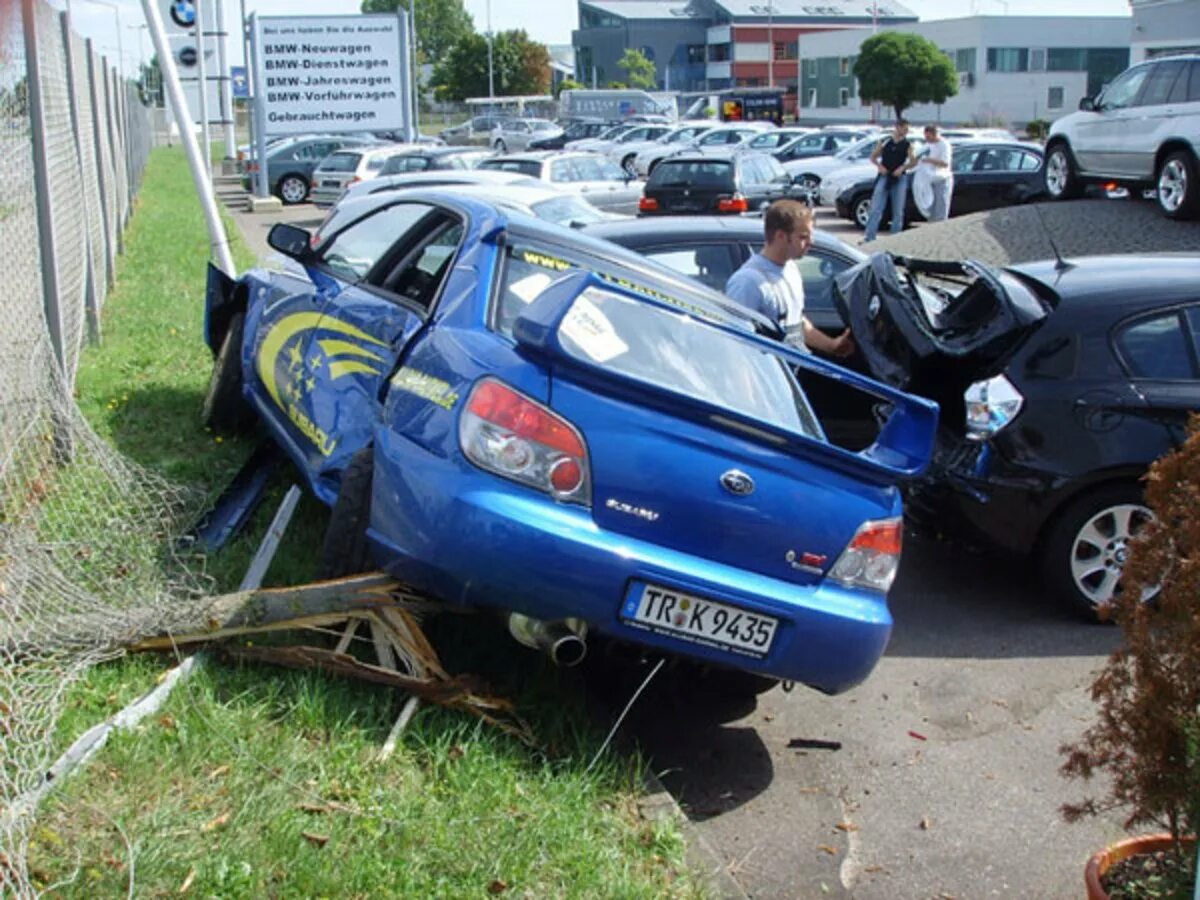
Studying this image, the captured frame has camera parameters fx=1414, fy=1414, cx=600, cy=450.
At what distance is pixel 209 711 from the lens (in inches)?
162

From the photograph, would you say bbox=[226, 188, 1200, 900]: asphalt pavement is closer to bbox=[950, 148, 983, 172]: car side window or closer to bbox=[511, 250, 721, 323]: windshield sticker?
bbox=[511, 250, 721, 323]: windshield sticker

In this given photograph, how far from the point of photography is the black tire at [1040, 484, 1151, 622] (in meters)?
6.40

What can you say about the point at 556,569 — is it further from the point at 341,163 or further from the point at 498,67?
the point at 498,67

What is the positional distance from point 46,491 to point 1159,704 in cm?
484

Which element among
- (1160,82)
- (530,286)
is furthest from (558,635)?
(1160,82)

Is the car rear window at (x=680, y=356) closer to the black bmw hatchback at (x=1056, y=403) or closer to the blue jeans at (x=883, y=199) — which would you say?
the black bmw hatchback at (x=1056, y=403)

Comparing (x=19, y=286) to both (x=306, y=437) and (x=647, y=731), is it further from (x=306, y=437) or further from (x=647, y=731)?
(x=647, y=731)

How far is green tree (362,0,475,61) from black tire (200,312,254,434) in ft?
358

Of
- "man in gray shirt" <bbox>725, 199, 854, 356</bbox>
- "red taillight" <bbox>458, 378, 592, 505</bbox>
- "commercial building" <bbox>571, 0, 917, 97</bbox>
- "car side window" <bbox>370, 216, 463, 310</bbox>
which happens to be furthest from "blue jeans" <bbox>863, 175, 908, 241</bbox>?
"commercial building" <bbox>571, 0, 917, 97</bbox>

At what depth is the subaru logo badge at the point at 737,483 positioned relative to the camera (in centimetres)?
436

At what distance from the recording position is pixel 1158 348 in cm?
654

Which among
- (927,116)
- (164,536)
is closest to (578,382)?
(164,536)

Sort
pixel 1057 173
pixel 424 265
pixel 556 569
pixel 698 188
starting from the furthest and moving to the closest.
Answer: pixel 698 188, pixel 1057 173, pixel 424 265, pixel 556 569

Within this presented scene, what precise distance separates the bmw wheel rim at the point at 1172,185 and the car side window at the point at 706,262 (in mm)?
8895
